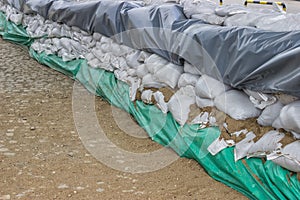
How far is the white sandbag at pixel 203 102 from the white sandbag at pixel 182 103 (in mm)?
104

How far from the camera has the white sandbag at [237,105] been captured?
3.37 m

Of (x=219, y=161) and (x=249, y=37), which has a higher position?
(x=249, y=37)

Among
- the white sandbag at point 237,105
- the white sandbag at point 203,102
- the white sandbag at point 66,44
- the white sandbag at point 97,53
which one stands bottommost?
the white sandbag at point 66,44

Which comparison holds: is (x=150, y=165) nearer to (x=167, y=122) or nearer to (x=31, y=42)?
(x=167, y=122)

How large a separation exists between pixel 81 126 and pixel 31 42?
4.16 m

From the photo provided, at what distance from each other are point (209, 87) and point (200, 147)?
0.52m

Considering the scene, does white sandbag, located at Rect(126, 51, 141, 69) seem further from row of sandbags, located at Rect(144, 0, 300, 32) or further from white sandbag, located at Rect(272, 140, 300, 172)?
white sandbag, located at Rect(272, 140, 300, 172)

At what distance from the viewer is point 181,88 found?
4082 millimetres

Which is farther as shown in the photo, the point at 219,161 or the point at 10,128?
the point at 10,128

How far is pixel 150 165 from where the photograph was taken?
13.0 feet

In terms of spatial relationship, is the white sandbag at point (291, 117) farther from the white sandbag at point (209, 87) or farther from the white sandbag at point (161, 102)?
the white sandbag at point (161, 102)

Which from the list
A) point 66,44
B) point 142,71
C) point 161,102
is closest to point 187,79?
point 161,102

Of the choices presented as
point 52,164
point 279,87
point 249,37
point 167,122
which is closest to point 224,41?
point 249,37

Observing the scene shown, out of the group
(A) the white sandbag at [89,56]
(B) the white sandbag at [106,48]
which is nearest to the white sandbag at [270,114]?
(B) the white sandbag at [106,48]
